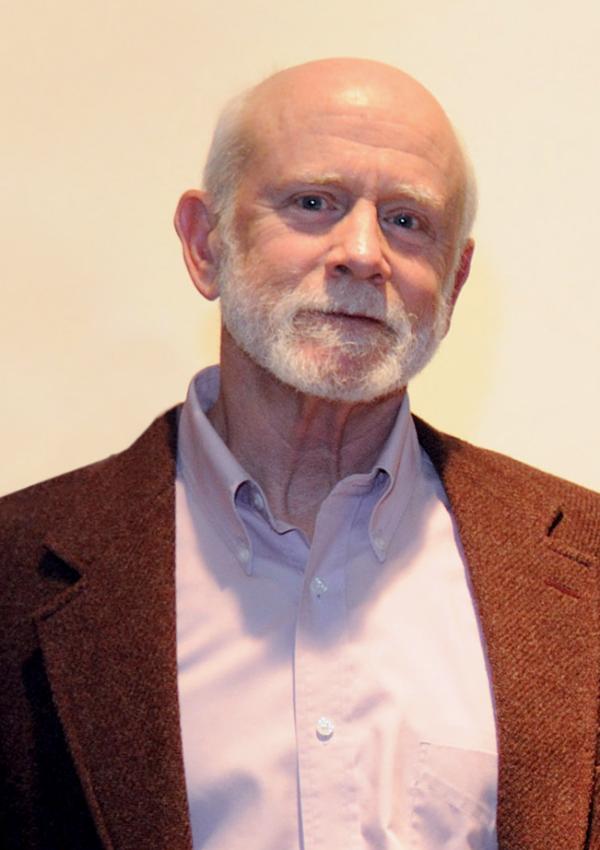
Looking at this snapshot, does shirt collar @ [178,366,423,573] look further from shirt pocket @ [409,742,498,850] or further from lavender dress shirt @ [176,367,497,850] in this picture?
shirt pocket @ [409,742,498,850]

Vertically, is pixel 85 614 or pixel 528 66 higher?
pixel 528 66

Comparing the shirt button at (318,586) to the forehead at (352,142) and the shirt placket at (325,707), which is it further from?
the forehead at (352,142)

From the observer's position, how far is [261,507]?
1727mm

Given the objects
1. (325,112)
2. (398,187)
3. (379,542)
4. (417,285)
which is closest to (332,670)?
(379,542)

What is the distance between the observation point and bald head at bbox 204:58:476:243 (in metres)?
1.74

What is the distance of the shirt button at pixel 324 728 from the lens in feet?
5.06

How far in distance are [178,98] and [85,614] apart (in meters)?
0.99

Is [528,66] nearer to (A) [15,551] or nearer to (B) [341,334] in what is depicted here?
(B) [341,334]

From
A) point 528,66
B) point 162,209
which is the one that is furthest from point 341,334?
point 528,66

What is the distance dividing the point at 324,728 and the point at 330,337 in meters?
0.50

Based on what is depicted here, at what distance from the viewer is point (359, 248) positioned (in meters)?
1.63

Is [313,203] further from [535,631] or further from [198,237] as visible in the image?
[535,631]

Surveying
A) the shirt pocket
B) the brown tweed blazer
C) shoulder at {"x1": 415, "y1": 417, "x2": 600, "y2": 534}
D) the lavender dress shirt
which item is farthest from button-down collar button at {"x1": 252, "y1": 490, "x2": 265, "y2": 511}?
the shirt pocket

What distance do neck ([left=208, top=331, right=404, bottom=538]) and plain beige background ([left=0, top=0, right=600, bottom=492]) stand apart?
1.25 feet
